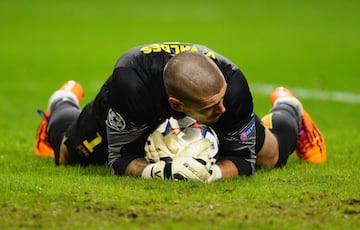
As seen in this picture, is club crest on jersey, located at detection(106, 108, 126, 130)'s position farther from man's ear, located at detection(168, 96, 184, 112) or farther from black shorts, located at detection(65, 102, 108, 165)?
black shorts, located at detection(65, 102, 108, 165)

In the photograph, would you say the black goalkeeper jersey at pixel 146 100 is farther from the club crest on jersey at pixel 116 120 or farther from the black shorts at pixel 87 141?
the black shorts at pixel 87 141

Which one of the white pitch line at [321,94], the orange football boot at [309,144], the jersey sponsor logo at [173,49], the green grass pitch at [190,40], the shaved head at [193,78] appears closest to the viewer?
the green grass pitch at [190,40]

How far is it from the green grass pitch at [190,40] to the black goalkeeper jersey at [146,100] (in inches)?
13.9

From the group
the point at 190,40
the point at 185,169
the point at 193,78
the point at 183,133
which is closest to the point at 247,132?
the point at 183,133

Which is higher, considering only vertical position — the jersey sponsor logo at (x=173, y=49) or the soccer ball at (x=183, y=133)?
the jersey sponsor logo at (x=173, y=49)

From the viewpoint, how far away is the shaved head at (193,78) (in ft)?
23.9

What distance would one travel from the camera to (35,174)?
28.0 ft

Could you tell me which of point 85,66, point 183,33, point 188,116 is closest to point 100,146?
point 188,116

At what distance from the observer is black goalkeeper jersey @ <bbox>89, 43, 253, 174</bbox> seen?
25.6 ft

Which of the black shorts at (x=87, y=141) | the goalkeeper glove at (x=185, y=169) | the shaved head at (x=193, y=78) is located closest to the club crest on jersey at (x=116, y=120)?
the goalkeeper glove at (x=185, y=169)

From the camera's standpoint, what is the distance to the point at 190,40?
80.2ft

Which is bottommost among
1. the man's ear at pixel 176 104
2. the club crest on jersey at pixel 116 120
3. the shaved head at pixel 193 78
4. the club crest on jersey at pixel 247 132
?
the club crest on jersey at pixel 247 132

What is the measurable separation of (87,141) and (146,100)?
4.25 ft

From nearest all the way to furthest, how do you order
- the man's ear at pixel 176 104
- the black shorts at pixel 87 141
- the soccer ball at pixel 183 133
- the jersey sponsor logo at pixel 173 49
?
1. the man's ear at pixel 176 104
2. the soccer ball at pixel 183 133
3. the jersey sponsor logo at pixel 173 49
4. the black shorts at pixel 87 141
